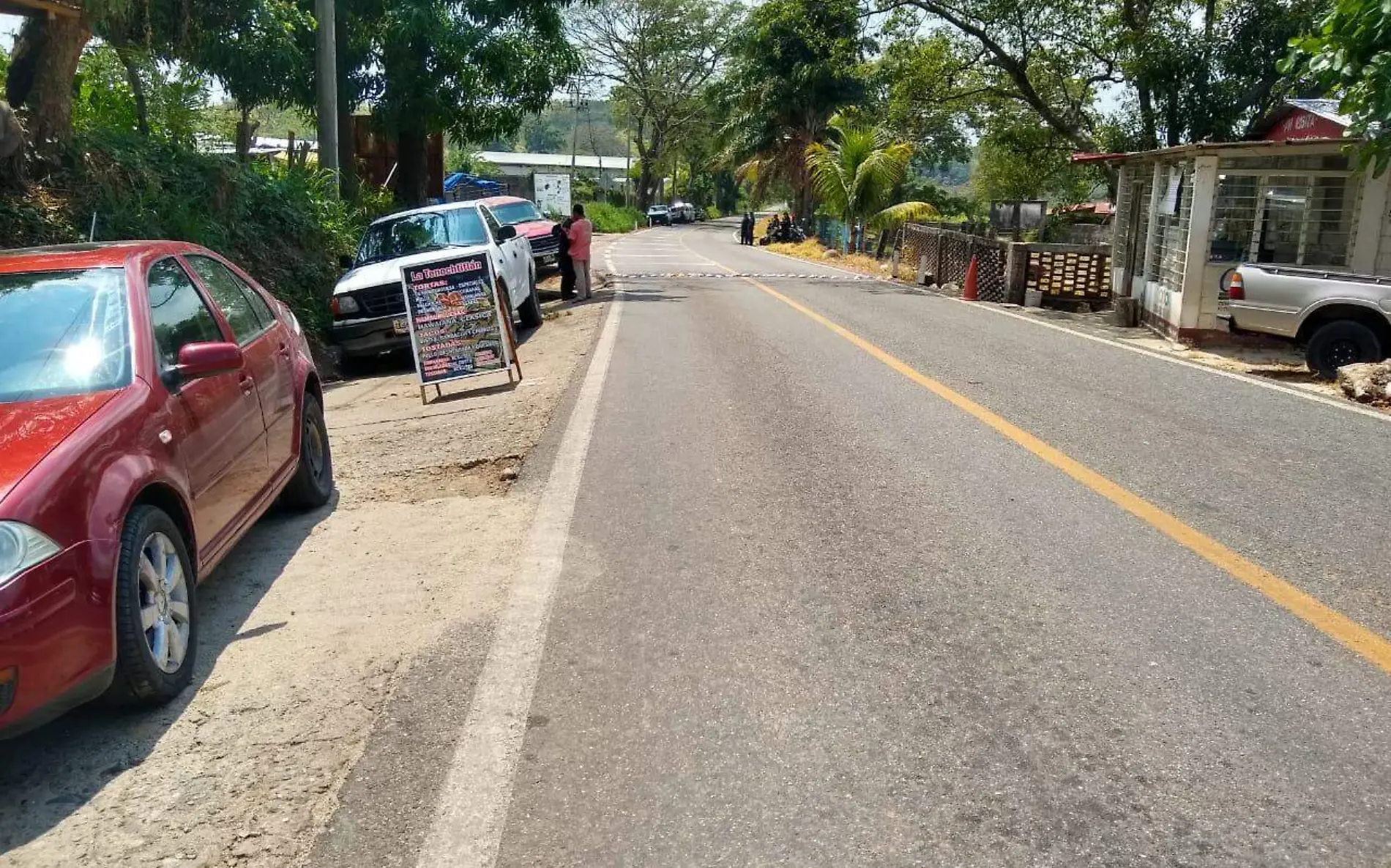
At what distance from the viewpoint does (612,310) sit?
18.2 metres

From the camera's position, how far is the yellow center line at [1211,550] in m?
4.50

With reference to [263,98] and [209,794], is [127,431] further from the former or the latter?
[263,98]

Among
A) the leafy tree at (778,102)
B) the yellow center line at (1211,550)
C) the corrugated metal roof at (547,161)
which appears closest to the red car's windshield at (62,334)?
the yellow center line at (1211,550)

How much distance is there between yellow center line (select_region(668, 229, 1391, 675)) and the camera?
4.50 metres

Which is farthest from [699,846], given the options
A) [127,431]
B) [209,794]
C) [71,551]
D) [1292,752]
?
[127,431]

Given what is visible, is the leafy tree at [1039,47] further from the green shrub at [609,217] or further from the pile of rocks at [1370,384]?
the green shrub at [609,217]

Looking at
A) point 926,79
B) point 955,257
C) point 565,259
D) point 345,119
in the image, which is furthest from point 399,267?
point 926,79

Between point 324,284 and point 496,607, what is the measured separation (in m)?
11.2

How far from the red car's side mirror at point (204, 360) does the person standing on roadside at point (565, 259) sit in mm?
15220

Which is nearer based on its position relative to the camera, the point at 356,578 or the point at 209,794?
the point at 209,794

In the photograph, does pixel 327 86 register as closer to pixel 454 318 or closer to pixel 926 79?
pixel 454 318

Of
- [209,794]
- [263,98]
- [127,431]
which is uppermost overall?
[263,98]

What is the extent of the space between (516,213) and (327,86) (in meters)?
6.23

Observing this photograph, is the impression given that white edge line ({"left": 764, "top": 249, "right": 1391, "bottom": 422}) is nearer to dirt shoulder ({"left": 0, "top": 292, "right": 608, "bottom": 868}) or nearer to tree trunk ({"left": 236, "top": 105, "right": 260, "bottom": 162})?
dirt shoulder ({"left": 0, "top": 292, "right": 608, "bottom": 868})
